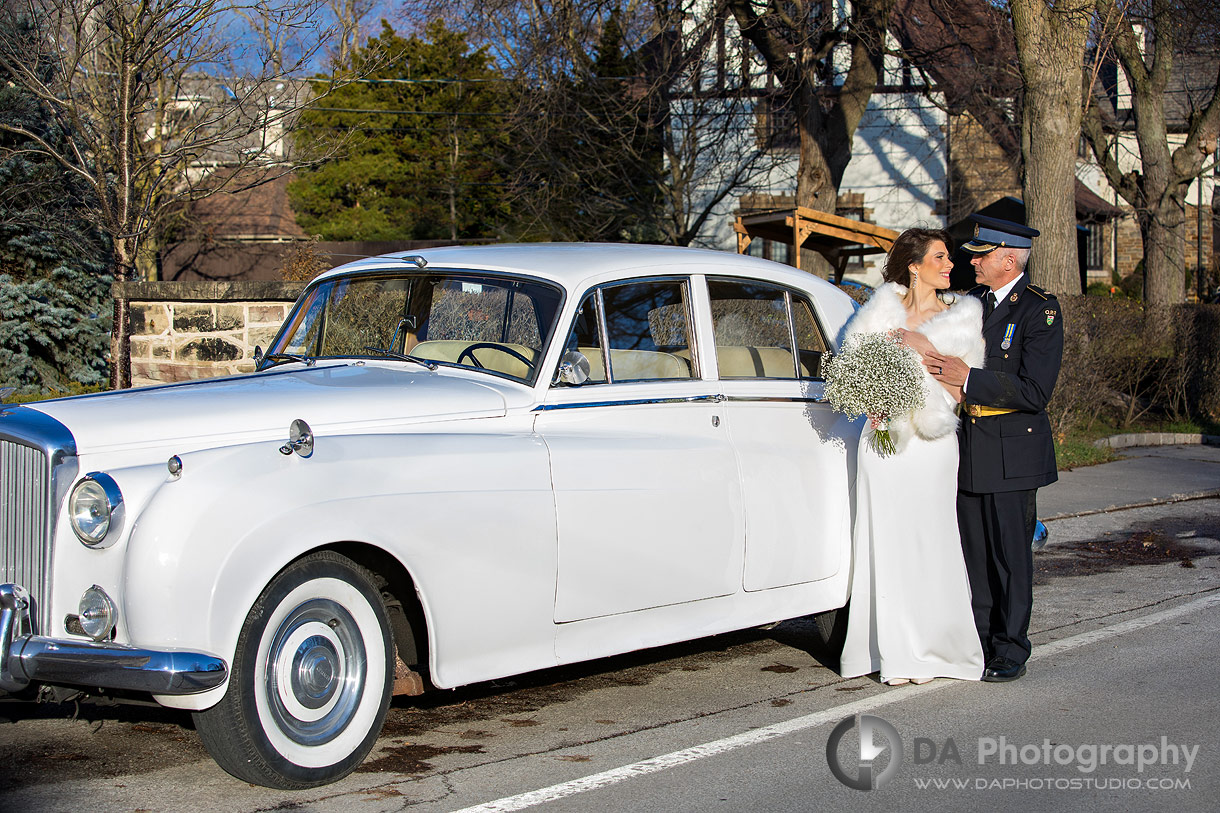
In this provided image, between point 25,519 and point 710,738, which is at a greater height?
point 25,519

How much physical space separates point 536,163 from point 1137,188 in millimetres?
11480

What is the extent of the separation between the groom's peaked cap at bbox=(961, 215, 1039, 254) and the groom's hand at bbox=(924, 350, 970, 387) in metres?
0.58

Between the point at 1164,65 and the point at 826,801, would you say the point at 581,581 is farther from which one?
the point at 1164,65

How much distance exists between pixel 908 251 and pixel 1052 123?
28.8 ft

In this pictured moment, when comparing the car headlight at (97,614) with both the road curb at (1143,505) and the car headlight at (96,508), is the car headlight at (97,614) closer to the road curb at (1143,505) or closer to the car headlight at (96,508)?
the car headlight at (96,508)

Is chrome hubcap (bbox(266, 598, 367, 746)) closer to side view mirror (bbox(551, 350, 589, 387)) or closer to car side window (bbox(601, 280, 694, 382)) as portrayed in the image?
side view mirror (bbox(551, 350, 589, 387))

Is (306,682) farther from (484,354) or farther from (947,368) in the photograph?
(947,368)

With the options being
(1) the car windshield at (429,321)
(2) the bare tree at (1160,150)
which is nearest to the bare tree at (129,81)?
(1) the car windshield at (429,321)

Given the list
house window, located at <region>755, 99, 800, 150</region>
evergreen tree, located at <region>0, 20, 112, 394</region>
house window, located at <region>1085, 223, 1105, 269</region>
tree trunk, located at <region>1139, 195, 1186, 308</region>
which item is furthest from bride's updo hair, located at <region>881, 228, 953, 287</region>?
house window, located at <region>1085, 223, 1105, 269</region>

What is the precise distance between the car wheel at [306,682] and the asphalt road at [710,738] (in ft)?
0.39

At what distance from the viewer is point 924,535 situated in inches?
208

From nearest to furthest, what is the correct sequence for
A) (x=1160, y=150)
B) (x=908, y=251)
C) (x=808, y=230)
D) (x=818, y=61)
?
(x=908, y=251)
(x=808, y=230)
(x=818, y=61)
(x=1160, y=150)

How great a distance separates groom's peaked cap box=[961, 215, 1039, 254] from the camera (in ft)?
17.7

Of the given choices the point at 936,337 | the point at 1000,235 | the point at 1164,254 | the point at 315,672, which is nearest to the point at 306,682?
the point at 315,672
